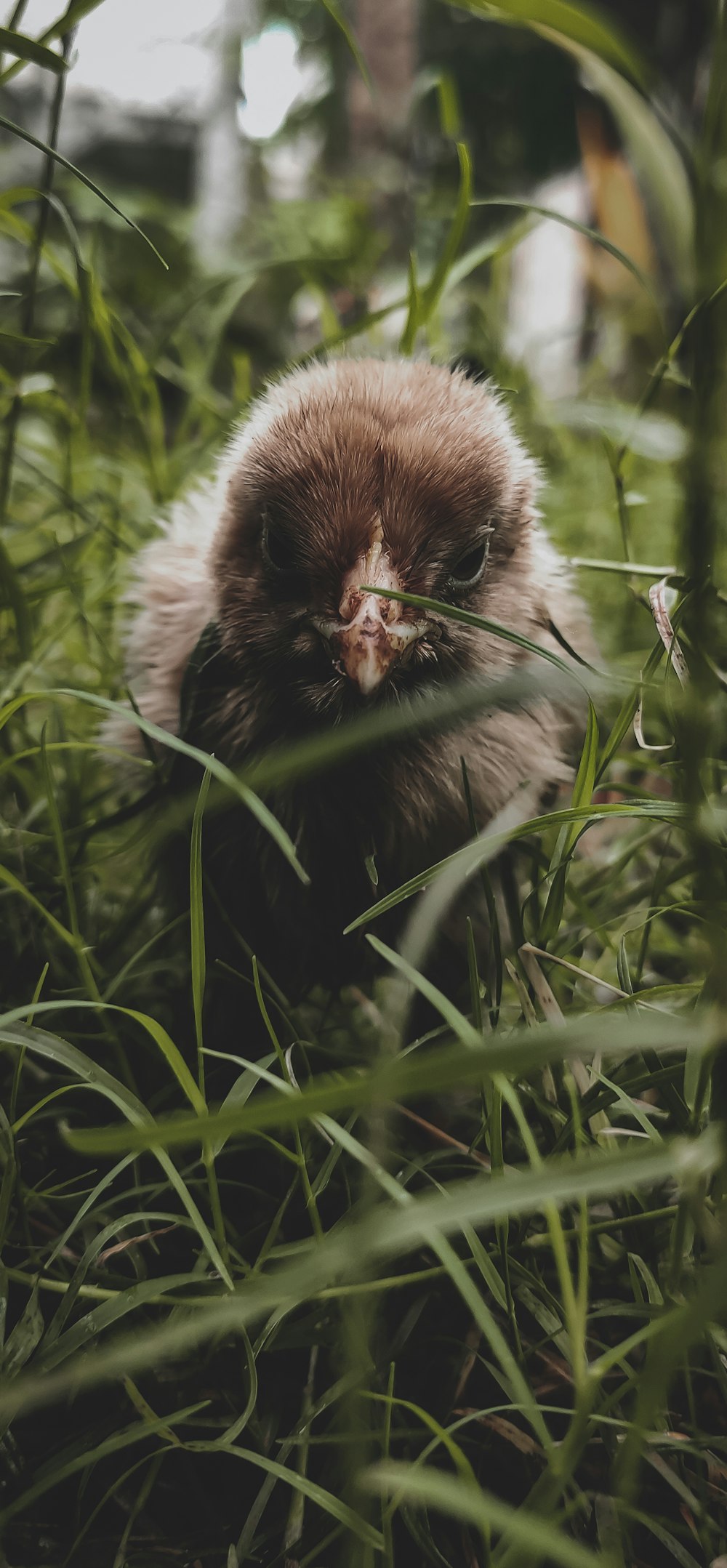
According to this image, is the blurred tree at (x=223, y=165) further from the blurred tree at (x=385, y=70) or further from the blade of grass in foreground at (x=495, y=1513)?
the blade of grass in foreground at (x=495, y=1513)

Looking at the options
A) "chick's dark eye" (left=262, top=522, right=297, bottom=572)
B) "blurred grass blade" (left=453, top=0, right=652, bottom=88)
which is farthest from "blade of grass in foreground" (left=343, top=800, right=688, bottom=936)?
"blurred grass blade" (left=453, top=0, right=652, bottom=88)

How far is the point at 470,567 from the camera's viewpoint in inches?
54.7

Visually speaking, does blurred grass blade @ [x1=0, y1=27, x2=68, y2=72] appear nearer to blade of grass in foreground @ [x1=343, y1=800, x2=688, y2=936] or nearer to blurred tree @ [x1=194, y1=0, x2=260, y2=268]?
blade of grass in foreground @ [x1=343, y1=800, x2=688, y2=936]

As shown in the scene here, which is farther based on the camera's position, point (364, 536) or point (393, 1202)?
point (364, 536)

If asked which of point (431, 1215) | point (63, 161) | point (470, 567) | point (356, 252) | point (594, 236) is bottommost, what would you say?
point (431, 1215)

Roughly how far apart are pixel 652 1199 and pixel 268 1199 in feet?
1.49

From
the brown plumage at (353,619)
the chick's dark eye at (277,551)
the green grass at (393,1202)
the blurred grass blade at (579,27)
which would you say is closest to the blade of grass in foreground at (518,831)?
the green grass at (393,1202)

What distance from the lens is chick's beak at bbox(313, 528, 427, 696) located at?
3.72 feet

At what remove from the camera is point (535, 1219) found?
41.9 inches

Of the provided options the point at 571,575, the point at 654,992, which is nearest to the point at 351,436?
the point at 571,575

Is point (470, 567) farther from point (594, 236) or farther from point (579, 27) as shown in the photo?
point (579, 27)

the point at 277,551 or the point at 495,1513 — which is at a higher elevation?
the point at 277,551

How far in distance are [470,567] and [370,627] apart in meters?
0.32

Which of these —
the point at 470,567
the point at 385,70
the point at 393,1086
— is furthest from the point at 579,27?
the point at 385,70
